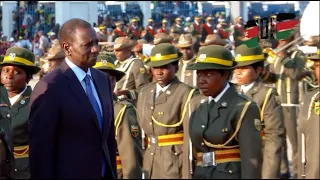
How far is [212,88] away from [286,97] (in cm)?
758

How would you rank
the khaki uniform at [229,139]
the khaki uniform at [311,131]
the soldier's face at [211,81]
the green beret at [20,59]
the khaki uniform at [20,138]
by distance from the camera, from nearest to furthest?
1. the khaki uniform at [229,139]
2. the soldier's face at [211,81]
3. the khaki uniform at [20,138]
4. the green beret at [20,59]
5. the khaki uniform at [311,131]

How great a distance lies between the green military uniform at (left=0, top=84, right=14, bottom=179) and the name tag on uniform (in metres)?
1.42

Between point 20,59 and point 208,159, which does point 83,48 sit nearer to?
point 208,159

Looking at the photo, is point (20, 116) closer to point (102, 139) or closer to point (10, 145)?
point (10, 145)

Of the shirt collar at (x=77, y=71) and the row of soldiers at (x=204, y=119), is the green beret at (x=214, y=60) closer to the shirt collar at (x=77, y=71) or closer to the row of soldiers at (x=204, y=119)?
the row of soldiers at (x=204, y=119)

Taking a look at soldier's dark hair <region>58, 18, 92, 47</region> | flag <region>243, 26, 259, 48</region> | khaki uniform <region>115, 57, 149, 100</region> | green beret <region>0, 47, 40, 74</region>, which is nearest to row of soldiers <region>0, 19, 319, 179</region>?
flag <region>243, 26, 259, 48</region>

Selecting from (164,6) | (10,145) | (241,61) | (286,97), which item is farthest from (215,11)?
(10,145)

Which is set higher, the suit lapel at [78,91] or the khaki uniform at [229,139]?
the suit lapel at [78,91]

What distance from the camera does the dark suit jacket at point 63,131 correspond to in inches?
203

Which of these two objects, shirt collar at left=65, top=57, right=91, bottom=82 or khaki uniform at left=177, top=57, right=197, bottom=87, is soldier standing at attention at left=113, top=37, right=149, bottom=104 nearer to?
khaki uniform at left=177, top=57, right=197, bottom=87

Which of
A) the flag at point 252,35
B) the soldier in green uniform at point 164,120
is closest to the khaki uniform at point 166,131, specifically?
the soldier in green uniform at point 164,120

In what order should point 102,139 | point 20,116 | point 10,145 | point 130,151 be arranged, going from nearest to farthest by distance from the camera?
point 102,139 → point 10,145 → point 20,116 → point 130,151

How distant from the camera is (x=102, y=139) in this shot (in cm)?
534

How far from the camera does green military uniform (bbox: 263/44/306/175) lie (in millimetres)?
13547
